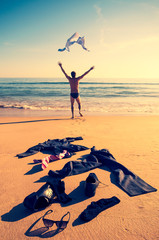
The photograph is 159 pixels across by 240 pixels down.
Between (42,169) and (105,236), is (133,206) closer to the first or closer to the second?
(105,236)

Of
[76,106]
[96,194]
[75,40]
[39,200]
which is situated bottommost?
[96,194]

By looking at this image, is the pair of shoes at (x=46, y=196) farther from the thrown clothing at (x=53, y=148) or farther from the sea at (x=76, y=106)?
the sea at (x=76, y=106)

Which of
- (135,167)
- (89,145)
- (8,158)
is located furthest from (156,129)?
(8,158)

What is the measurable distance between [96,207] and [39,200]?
2.74 feet

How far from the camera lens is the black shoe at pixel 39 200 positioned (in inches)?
103

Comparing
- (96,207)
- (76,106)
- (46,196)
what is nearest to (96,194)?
(96,207)

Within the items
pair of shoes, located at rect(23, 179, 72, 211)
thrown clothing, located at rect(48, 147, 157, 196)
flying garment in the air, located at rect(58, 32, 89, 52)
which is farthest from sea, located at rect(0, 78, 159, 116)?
pair of shoes, located at rect(23, 179, 72, 211)

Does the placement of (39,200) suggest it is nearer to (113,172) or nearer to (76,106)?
(113,172)

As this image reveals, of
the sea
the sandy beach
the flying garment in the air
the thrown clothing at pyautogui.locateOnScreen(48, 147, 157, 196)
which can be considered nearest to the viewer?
the sandy beach

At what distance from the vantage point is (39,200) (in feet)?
8.86

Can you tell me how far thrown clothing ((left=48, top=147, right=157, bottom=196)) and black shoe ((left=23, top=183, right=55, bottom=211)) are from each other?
0.80m

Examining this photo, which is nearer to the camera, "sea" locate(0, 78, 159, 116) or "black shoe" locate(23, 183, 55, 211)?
"black shoe" locate(23, 183, 55, 211)

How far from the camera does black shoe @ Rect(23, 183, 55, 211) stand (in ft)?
8.61

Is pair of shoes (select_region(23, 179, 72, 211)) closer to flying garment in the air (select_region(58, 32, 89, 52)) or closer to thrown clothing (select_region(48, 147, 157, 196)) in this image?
thrown clothing (select_region(48, 147, 157, 196))
